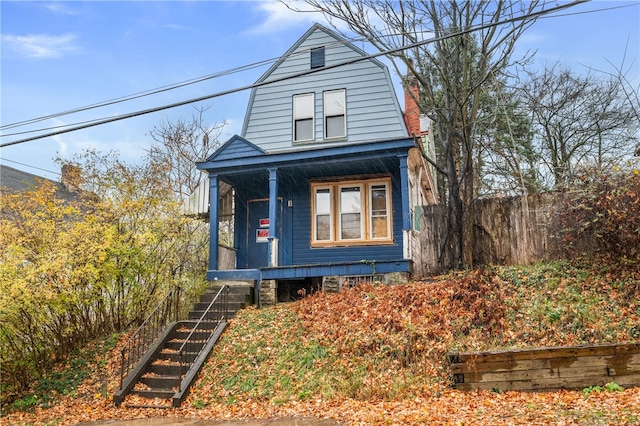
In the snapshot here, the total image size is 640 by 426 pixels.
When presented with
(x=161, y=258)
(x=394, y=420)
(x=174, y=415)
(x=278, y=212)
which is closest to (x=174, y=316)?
(x=161, y=258)

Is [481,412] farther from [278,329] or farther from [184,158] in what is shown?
[184,158]

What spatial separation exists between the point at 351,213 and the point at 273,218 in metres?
2.35

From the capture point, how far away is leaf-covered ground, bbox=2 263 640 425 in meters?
6.64

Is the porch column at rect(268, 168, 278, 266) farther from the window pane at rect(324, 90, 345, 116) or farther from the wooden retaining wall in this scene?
the wooden retaining wall

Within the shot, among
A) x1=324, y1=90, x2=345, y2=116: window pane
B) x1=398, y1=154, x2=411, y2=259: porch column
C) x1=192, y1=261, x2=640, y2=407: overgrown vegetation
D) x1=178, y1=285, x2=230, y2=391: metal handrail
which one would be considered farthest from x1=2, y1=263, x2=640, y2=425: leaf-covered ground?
x1=324, y1=90, x2=345, y2=116: window pane

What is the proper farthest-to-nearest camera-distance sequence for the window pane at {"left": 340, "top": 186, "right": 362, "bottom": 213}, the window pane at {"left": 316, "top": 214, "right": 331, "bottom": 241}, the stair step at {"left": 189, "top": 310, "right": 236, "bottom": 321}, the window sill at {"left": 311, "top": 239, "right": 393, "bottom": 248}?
1. the window pane at {"left": 316, "top": 214, "right": 331, "bottom": 241}
2. the window pane at {"left": 340, "top": 186, "right": 362, "bottom": 213}
3. the window sill at {"left": 311, "top": 239, "right": 393, "bottom": 248}
4. the stair step at {"left": 189, "top": 310, "right": 236, "bottom": 321}

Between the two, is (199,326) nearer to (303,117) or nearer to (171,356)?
(171,356)

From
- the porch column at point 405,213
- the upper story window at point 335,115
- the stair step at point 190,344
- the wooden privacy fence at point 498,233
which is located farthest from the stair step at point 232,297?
the upper story window at point 335,115

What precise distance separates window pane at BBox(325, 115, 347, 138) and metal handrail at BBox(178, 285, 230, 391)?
5601mm

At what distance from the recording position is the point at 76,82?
9664 mm

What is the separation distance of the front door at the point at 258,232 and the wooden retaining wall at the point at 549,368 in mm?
8555

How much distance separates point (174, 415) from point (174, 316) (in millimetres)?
6079

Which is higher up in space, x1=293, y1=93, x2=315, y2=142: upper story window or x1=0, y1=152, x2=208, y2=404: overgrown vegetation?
x1=293, y1=93, x2=315, y2=142: upper story window

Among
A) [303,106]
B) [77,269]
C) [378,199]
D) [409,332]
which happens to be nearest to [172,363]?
[77,269]
